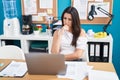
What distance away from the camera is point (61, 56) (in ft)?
4.72

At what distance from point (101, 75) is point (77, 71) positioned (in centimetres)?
20

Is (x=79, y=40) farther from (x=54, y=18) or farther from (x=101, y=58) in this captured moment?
(x=54, y=18)

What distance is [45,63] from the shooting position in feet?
4.76

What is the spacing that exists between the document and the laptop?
132mm

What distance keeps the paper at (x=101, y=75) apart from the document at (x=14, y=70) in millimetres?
547

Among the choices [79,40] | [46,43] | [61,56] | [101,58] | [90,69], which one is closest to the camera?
[61,56]

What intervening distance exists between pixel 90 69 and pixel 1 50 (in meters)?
1.09

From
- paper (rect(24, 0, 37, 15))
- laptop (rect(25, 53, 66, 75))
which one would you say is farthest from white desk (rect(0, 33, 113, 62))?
laptop (rect(25, 53, 66, 75))

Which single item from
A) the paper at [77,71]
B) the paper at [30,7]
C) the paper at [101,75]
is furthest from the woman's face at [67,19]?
the paper at [30,7]

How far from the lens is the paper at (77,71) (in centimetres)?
150

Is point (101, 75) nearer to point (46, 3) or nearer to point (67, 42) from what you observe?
point (67, 42)

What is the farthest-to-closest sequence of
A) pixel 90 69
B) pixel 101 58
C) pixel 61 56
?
1. pixel 101 58
2. pixel 90 69
3. pixel 61 56

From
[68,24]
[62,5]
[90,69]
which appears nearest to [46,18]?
[62,5]

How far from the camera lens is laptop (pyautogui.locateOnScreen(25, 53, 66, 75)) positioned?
1441mm
